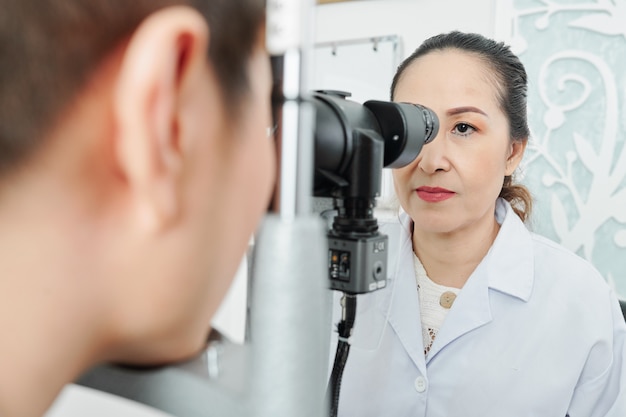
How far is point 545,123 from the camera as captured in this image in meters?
1.95

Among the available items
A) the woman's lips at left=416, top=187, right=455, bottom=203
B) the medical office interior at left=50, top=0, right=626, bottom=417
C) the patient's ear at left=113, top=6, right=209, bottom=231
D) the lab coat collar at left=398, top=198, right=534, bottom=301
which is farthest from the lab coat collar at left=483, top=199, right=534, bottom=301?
the patient's ear at left=113, top=6, right=209, bottom=231

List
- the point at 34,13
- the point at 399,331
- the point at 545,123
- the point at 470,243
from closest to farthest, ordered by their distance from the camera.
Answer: the point at 34,13
the point at 399,331
the point at 470,243
the point at 545,123

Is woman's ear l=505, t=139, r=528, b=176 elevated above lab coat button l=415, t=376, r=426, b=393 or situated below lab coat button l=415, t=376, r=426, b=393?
above

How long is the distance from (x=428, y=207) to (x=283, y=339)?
810 mm

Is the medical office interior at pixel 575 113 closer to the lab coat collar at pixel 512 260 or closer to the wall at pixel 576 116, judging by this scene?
the wall at pixel 576 116

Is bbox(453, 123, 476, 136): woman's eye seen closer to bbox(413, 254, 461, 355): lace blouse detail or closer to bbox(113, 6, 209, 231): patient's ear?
bbox(413, 254, 461, 355): lace blouse detail

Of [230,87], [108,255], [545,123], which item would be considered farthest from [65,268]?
[545,123]

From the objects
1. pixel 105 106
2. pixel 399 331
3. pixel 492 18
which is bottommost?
pixel 399 331

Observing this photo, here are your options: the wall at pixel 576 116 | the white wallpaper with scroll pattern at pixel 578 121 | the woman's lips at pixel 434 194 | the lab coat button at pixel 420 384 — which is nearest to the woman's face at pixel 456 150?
the woman's lips at pixel 434 194

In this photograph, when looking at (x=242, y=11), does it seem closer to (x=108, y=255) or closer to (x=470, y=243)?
(x=108, y=255)

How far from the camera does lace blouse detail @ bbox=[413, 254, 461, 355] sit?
3.61ft

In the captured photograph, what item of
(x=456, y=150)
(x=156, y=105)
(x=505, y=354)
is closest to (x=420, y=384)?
(x=505, y=354)

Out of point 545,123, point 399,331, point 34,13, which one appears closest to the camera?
point 34,13

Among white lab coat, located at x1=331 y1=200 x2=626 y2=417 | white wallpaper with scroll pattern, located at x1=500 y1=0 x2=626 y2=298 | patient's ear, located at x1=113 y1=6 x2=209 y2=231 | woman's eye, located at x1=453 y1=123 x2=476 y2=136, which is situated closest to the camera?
patient's ear, located at x1=113 y1=6 x2=209 y2=231
